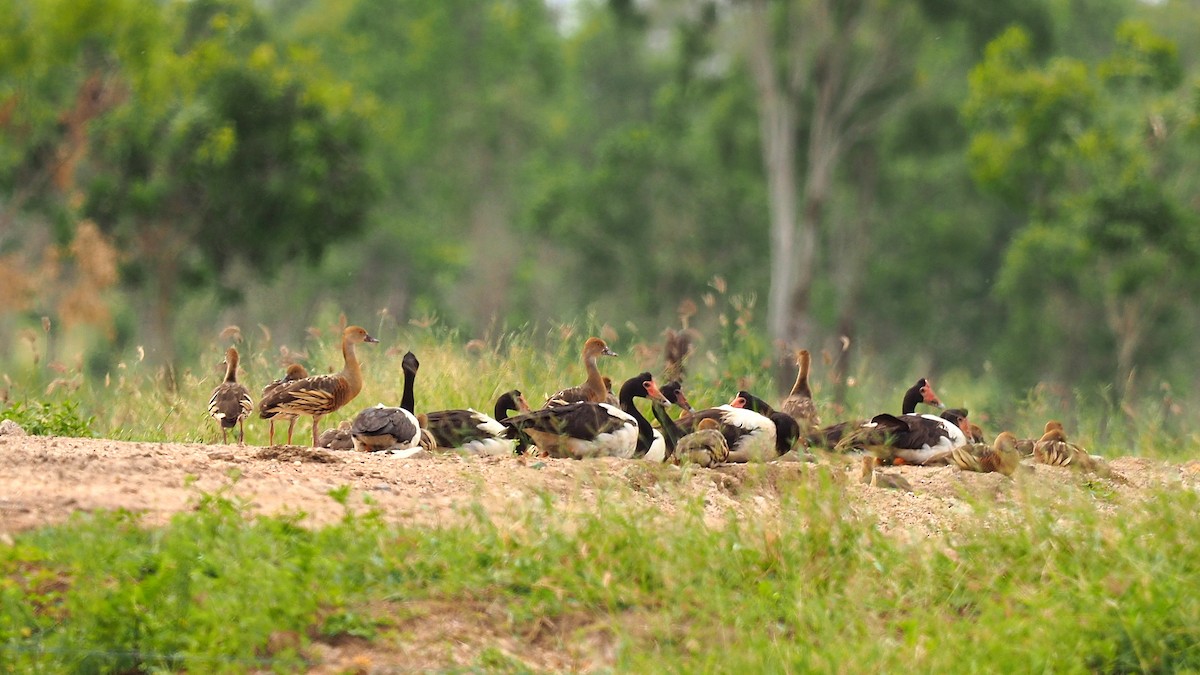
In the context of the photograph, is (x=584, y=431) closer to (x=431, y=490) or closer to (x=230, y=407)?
(x=431, y=490)

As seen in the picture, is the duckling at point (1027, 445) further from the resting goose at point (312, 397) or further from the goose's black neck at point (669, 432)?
the resting goose at point (312, 397)

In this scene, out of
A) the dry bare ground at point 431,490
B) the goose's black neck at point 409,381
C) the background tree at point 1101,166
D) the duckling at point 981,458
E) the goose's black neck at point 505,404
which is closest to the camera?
the dry bare ground at point 431,490

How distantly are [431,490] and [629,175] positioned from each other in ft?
131

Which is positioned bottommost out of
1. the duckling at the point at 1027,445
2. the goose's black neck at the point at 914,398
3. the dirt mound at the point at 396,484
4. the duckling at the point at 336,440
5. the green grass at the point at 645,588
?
the green grass at the point at 645,588

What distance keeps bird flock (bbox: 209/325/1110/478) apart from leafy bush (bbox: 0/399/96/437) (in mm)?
948

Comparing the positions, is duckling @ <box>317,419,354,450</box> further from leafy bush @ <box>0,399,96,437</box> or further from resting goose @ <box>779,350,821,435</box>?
resting goose @ <box>779,350,821,435</box>

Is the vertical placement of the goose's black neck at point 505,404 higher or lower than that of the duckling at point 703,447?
higher

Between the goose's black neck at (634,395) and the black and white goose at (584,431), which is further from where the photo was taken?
the goose's black neck at (634,395)

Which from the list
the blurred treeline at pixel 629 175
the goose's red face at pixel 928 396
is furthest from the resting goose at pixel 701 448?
the blurred treeline at pixel 629 175

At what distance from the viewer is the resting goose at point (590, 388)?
39.4ft

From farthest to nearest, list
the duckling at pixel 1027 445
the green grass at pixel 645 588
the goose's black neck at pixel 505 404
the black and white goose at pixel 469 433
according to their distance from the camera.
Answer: the duckling at pixel 1027 445
the goose's black neck at pixel 505 404
the black and white goose at pixel 469 433
the green grass at pixel 645 588

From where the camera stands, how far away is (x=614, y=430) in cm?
1066

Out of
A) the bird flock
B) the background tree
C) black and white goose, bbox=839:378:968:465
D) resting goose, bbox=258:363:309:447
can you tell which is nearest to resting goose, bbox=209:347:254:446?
the bird flock

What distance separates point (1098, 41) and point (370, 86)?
24.2 metres
